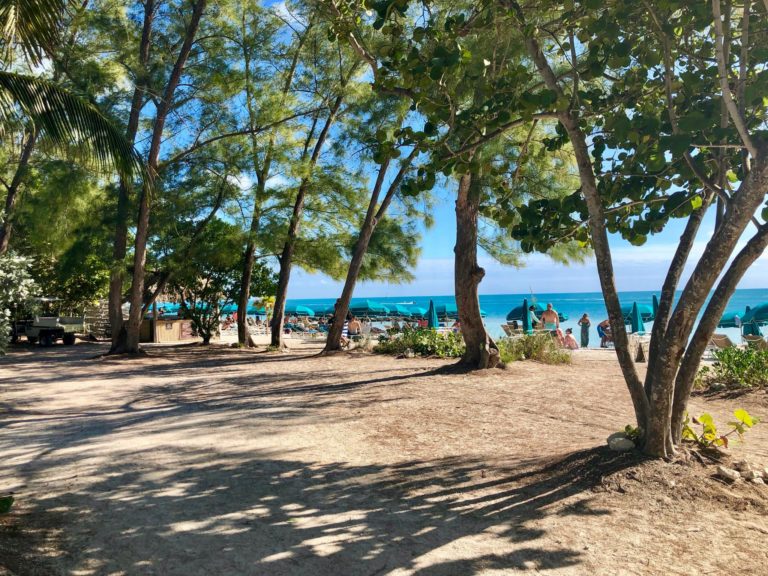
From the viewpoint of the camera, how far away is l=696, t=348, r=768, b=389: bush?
8.35 metres

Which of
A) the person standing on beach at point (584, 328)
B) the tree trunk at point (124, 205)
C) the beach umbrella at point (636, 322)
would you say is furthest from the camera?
the person standing on beach at point (584, 328)

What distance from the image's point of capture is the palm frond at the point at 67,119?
21.8ft

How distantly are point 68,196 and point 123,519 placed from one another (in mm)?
12706

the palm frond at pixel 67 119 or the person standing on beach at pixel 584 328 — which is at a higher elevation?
the palm frond at pixel 67 119

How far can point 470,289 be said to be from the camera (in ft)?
35.9

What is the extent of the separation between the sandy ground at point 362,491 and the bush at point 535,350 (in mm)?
4134

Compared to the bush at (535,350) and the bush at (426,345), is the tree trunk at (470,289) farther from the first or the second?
the bush at (426,345)

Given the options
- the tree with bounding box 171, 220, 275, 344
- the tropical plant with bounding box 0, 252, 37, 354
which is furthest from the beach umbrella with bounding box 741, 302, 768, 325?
the tropical plant with bounding box 0, 252, 37, 354

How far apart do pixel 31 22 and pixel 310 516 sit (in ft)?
19.9

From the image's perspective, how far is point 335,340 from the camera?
15430mm

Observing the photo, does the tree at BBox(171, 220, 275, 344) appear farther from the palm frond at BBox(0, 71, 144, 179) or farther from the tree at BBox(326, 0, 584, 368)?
the tree at BBox(326, 0, 584, 368)

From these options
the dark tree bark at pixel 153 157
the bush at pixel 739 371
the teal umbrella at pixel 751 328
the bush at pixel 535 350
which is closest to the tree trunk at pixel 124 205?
the dark tree bark at pixel 153 157

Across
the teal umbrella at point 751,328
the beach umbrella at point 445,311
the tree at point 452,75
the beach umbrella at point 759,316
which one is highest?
the tree at point 452,75

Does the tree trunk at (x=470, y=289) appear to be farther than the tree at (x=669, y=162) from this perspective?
Yes
